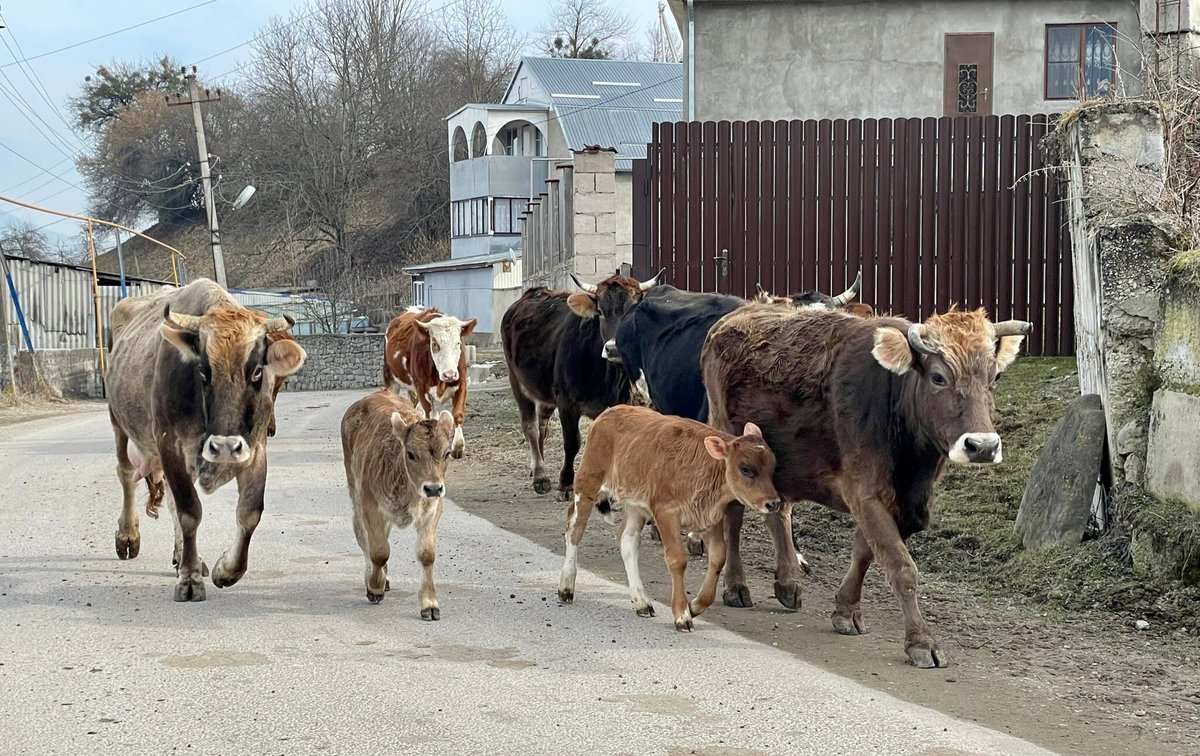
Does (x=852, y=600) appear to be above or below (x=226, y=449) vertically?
below

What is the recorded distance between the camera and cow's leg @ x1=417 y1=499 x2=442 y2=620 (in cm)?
773

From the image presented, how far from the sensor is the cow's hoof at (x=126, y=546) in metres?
9.55

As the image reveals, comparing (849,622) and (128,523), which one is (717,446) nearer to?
(849,622)

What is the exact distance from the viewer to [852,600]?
7.59 meters

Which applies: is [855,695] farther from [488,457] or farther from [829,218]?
[829,218]

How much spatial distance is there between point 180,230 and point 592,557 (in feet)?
232

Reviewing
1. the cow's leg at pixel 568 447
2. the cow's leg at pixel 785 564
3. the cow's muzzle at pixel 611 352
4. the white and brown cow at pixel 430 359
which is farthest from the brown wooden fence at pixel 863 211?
the cow's leg at pixel 785 564

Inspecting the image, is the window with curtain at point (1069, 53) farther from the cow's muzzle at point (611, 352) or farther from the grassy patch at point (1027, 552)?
the cow's muzzle at point (611, 352)

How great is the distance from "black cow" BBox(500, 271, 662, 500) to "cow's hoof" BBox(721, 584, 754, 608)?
15.1ft

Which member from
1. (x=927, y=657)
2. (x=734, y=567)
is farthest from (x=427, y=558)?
(x=927, y=657)

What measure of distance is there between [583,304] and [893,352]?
19.9 ft

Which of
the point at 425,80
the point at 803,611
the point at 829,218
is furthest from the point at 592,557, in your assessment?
the point at 425,80

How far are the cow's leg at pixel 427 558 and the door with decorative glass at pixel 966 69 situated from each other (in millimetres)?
17756

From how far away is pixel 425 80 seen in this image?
7081 centimetres
